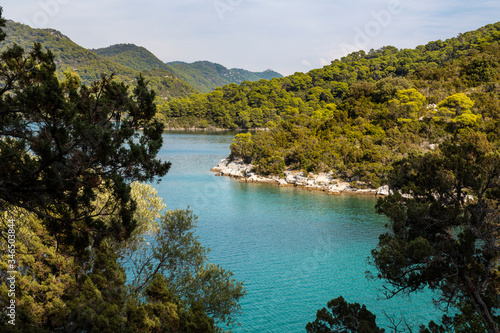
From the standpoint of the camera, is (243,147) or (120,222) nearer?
(120,222)

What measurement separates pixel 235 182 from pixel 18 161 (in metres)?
37.7

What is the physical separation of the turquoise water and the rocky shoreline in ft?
7.77

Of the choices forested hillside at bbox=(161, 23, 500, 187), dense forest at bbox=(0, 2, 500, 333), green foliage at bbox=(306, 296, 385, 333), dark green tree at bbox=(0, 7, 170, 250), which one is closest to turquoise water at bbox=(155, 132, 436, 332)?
dense forest at bbox=(0, 2, 500, 333)

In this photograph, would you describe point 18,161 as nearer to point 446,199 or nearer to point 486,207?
point 446,199

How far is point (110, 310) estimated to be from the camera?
6656mm

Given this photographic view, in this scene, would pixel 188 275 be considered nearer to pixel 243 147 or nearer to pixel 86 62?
pixel 243 147

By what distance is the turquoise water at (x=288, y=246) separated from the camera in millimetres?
15233

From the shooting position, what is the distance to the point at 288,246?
22484 millimetres

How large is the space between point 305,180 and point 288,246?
2002 cm

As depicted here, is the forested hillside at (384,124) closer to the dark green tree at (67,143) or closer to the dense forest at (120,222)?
the dense forest at (120,222)

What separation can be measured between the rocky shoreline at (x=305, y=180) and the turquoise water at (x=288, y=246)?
237cm

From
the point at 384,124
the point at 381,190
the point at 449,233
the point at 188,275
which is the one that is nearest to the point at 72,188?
the point at 188,275

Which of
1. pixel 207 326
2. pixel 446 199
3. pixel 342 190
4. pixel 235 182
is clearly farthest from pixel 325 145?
pixel 207 326

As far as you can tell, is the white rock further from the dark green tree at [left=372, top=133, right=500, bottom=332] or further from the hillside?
the hillside
